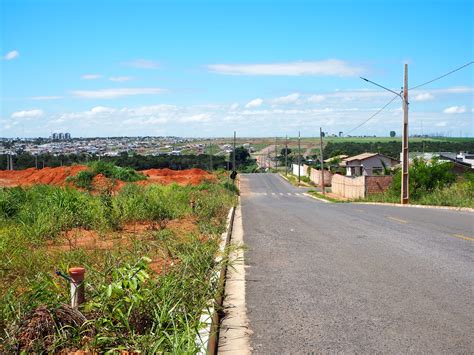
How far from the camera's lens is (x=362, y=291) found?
791 cm

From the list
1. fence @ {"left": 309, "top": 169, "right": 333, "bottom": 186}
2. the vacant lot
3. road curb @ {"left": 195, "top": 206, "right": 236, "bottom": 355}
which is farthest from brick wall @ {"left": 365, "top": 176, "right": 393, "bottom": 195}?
road curb @ {"left": 195, "top": 206, "right": 236, "bottom": 355}

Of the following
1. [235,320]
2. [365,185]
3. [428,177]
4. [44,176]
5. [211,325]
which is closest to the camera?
[211,325]

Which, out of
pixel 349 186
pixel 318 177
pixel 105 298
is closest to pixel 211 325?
pixel 105 298

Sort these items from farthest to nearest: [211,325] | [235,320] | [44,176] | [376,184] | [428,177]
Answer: [376,184]
[44,176]
[428,177]
[235,320]
[211,325]

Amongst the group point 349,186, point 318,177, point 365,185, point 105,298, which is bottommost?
point 318,177

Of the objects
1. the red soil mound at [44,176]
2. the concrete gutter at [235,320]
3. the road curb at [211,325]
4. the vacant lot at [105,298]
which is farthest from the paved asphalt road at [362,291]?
the red soil mound at [44,176]

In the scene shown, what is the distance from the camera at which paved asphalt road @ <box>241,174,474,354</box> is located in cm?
589

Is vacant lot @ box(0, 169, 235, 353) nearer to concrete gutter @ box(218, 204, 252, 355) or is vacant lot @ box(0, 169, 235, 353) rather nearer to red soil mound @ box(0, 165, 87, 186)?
concrete gutter @ box(218, 204, 252, 355)

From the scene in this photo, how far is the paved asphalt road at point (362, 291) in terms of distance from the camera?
589cm

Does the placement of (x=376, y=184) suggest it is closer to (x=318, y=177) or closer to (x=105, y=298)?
(x=318, y=177)

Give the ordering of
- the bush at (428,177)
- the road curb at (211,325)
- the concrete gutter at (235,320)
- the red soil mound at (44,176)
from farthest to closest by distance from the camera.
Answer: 1. the red soil mound at (44,176)
2. the bush at (428,177)
3. the concrete gutter at (235,320)
4. the road curb at (211,325)

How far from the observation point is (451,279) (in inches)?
336

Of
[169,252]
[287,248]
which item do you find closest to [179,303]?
[169,252]

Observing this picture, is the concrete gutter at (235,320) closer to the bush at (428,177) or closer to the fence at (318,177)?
the bush at (428,177)
